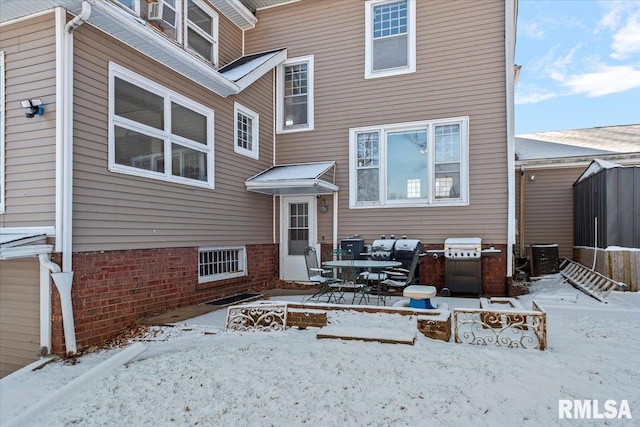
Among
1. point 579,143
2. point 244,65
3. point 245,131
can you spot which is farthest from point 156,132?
point 579,143

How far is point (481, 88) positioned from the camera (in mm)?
8289

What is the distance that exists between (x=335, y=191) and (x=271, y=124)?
244 centimetres

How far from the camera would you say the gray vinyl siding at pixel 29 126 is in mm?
4762

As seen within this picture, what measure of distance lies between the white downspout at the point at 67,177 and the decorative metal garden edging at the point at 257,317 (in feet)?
6.15

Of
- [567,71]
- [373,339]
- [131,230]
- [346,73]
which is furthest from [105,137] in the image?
[567,71]

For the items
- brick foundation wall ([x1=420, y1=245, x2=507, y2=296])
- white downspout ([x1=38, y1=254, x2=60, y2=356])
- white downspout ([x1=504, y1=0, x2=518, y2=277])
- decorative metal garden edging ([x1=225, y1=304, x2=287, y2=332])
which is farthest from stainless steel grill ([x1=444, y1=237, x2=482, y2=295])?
white downspout ([x1=38, y1=254, x2=60, y2=356])

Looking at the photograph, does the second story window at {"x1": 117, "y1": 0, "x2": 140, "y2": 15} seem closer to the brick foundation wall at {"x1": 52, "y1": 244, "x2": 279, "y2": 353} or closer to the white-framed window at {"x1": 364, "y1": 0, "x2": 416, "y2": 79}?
the brick foundation wall at {"x1": 52, "y1": 244, "x2": 279, "y2": 353}

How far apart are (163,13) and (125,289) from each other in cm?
511

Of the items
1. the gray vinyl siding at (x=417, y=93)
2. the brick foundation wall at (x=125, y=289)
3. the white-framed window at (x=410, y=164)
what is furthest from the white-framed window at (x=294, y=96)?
the brick foundation wall at (x=125, y=289)

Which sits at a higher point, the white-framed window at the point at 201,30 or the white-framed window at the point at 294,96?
the white-framed window at the point at 201,30

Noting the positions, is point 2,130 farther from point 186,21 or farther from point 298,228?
point 298,228

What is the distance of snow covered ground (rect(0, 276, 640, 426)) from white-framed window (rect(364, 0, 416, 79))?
6.32 metres

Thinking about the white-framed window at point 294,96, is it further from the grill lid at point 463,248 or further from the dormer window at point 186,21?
the grill lid at point 463,248

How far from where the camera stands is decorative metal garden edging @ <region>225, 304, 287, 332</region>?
205 inches
